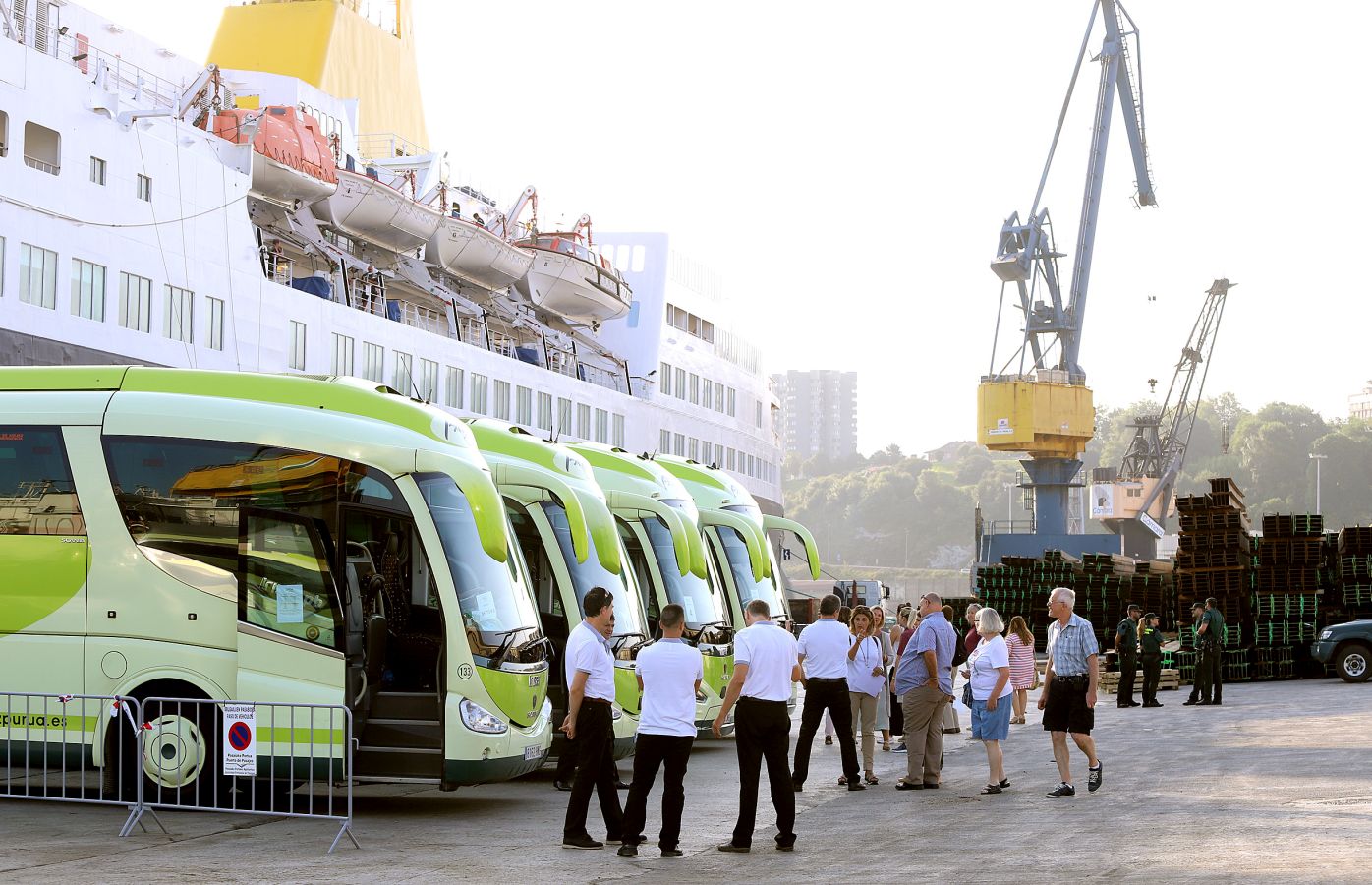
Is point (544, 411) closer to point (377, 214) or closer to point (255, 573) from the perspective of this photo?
point (377, 214)

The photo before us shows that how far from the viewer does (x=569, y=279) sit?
58.8 metres

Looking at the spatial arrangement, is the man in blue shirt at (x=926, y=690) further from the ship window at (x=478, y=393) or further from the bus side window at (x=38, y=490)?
the ship window at (x=478, y=393)

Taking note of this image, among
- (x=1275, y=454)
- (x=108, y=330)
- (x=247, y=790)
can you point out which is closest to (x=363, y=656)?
(x=247, y=790)

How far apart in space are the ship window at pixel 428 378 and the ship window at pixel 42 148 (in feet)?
52.2

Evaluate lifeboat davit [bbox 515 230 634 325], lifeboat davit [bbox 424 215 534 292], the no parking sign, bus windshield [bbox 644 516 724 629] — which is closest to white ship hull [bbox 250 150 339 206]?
lifeboat davit [bbox 424 215 534 292]

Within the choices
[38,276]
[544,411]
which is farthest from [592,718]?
[544,411]

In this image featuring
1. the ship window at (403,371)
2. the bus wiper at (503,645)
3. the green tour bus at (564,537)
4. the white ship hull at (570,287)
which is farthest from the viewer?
the white ship hull at (570,287)

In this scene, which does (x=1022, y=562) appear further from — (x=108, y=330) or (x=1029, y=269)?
(x=108, y=330)

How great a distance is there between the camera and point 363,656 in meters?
12.2

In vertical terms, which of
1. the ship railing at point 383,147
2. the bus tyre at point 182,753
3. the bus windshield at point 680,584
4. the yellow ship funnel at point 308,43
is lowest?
the bus tyre at point 182,753

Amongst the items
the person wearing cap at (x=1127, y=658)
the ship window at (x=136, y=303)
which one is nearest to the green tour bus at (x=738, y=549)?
the person wearing cap at (x=1127, y=658)

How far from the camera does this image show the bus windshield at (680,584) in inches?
721

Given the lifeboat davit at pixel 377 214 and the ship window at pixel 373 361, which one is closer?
the ship window at pixel 373 361

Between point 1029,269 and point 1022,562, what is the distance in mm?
21708
